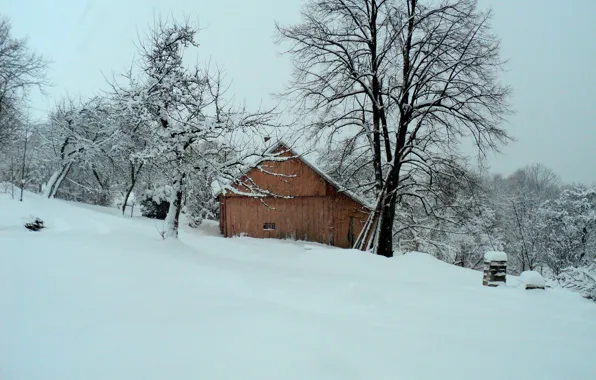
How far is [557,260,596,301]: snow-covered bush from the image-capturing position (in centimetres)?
660

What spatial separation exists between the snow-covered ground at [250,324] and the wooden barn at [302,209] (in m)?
12.6

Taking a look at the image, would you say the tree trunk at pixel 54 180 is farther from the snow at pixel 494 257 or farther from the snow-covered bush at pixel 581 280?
the snow-covered bush at pixel 581 280

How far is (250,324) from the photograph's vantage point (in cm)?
369

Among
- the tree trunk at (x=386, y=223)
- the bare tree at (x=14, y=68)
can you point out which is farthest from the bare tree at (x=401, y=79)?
the bare tree at (x=14, y=68)

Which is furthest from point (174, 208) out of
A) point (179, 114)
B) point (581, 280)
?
point (581, 280)

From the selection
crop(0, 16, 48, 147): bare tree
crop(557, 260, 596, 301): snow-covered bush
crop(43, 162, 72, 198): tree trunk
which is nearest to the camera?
crop(557, 260, 596, 301): snow-covered bush

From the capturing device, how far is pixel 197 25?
10.2m

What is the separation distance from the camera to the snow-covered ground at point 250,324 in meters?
2.89

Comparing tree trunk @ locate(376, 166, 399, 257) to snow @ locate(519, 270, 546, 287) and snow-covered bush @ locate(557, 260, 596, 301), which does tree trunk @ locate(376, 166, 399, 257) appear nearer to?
snow-covered bush @ locate(557, 260, 596, 301)

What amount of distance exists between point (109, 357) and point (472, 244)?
29.8 metres

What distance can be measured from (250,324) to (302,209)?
627 inches

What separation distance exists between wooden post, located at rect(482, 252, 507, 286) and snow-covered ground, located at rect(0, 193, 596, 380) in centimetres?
36

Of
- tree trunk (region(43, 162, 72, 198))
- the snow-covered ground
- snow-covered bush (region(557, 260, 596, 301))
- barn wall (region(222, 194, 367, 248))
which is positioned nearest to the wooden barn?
barn wall (region(222, 194, 367, 248))

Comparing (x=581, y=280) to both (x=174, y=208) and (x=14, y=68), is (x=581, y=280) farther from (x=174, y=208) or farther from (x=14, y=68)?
(x=14, y=68)
